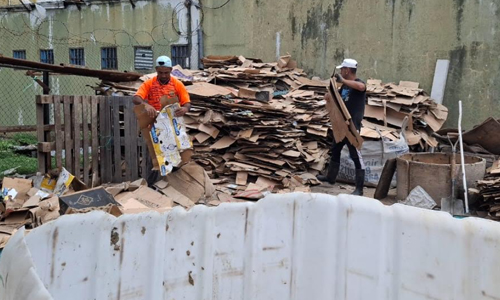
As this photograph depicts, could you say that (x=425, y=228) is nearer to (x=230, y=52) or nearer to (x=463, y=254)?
(x=463, y=254)

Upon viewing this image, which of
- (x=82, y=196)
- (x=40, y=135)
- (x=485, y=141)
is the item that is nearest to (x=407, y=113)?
(x=485, y=141)

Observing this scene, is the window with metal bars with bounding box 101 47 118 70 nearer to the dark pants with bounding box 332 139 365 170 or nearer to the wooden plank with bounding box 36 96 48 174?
the wooden plank with bounding box 36 96 48 174

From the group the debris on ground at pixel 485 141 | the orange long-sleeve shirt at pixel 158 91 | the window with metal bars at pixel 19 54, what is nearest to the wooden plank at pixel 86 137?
the orange long-sleeve shirt at pixel 158 91

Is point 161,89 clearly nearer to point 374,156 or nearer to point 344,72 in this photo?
point 344,72

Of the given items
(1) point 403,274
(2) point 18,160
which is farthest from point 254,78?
(1) point 403,274

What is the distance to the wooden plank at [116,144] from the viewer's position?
23.5 ft

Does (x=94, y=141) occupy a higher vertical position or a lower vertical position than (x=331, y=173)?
higher

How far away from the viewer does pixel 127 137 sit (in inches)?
287

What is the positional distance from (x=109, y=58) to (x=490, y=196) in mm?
14300

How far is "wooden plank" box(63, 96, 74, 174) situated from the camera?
257 inches

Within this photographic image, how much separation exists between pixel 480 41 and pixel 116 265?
1027cm

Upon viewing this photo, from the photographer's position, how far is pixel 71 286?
183cm

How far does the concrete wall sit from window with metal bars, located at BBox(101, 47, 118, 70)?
417 cm

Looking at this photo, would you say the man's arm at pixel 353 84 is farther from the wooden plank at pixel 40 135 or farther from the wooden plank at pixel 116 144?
the wooden plank at pixel 40 135
